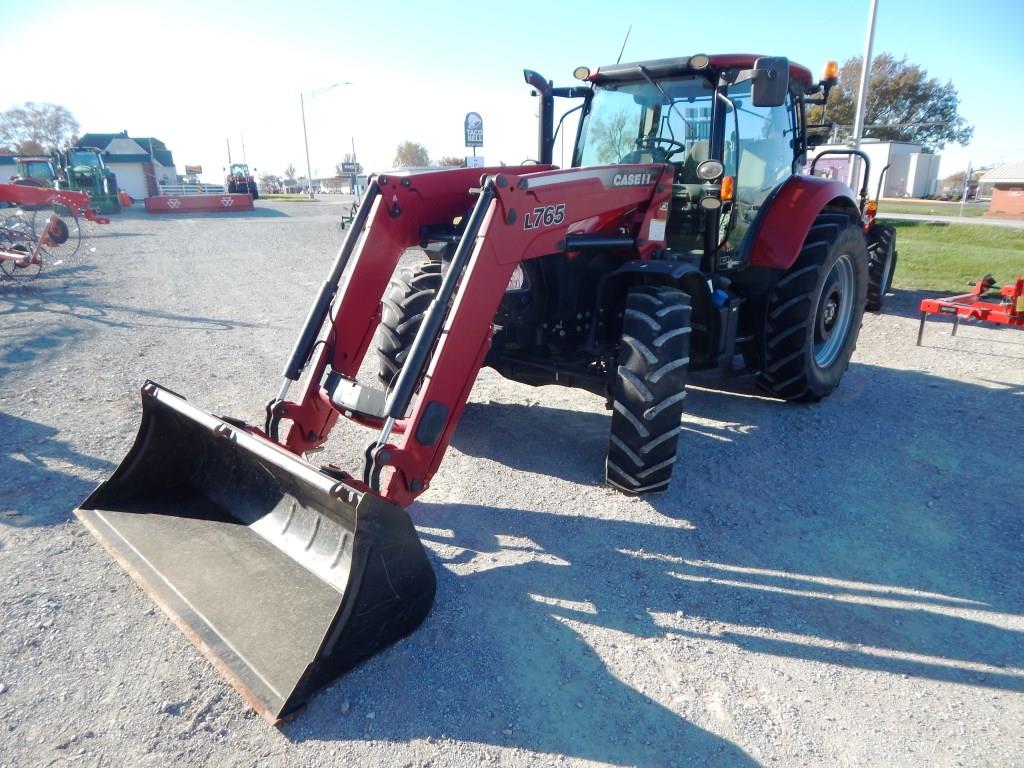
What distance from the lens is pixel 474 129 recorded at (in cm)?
1300

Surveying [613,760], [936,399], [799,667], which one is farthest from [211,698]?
[936,399]

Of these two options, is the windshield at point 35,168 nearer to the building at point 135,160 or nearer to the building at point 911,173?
the building at point 135,160

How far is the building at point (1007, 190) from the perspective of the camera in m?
28.2

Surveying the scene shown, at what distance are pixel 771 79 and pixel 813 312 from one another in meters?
1.88

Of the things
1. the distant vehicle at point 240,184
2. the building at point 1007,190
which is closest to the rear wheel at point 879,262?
the building at point 1007,190

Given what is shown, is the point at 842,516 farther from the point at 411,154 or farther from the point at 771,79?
the point at 411,154

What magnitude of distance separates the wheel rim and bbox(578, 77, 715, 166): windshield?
5.84 ft

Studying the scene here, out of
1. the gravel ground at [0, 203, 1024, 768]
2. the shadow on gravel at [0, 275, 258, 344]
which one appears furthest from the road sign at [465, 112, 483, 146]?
the gravel ground at [0, 203, 1024, 768]

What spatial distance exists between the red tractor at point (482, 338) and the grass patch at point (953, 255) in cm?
669

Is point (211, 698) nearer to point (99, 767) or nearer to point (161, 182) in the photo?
point (99, 767)

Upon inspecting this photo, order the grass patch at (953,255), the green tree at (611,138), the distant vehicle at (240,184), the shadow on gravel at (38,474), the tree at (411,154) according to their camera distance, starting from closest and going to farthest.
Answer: the shadow on gravel at (38,474), the green tree at (611,138), the grass patch at (953,255), the distant vehicle at (240,184), the tree at (411,154)

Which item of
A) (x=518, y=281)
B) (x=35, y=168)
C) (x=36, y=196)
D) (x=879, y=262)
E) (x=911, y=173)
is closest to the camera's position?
(x=518, y=281)

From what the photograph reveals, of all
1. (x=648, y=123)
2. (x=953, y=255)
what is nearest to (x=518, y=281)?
(x=648, y=123)

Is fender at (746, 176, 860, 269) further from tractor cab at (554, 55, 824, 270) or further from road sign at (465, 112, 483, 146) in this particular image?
road sign at (465, 112, 483, 146)
